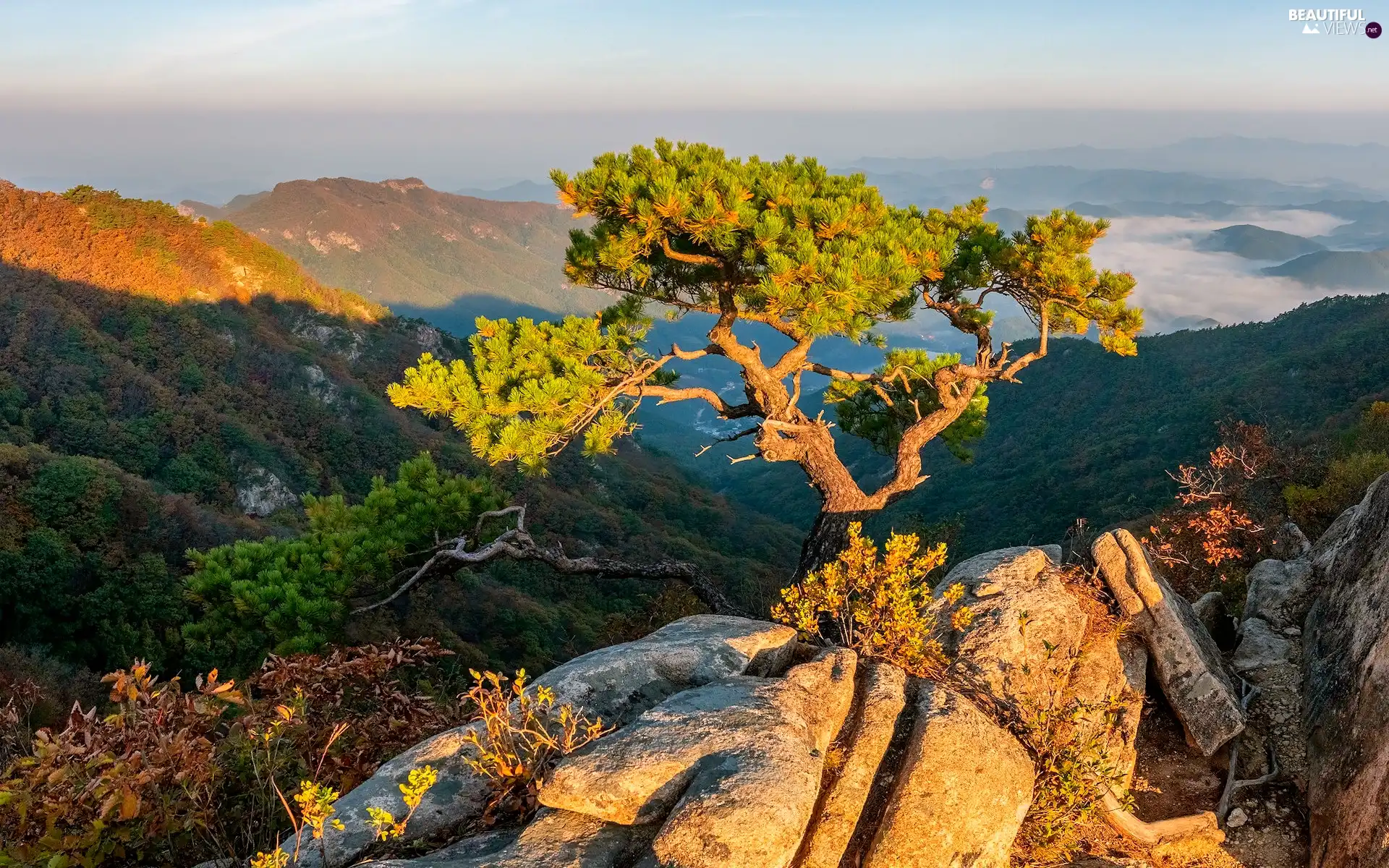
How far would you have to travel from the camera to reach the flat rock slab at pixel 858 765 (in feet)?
11.5

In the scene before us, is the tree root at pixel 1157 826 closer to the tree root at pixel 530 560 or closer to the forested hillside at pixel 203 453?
the tree root at pixel 530 560

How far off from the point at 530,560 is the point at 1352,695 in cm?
799

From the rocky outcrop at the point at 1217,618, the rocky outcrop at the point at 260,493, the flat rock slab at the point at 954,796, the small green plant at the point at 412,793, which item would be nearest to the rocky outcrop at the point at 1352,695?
the rocky outcrop at the point at 1217,618

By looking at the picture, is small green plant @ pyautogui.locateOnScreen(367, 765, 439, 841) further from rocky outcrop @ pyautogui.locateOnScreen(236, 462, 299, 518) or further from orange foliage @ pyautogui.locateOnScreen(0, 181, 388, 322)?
orange foliage @ pyautogui.locateOnScreen(0, 181, 388, 322)

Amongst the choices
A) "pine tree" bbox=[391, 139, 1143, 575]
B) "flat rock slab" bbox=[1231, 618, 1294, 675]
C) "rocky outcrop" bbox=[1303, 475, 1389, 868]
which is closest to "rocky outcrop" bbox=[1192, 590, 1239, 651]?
"flat rock slab" bbox=[1231, 618, 1294, 675]

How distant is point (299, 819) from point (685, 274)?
268 inches

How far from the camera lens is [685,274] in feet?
29.7

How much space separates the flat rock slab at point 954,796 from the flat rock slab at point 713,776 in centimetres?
47

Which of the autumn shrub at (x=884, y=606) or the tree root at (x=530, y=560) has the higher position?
the autumn shrub at (x=884, y=606)

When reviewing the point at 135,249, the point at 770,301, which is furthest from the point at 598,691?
the point at 135,249

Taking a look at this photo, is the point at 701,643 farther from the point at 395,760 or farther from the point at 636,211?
the point at 636,211

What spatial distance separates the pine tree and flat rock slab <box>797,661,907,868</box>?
377cm

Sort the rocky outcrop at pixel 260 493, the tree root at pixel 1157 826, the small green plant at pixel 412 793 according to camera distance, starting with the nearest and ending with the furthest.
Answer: the small green plant at pixel 412 793 < the tree root at pixel 1157 826 < the rocky outcrop at pixel 260 493

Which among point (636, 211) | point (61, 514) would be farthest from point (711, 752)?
point (61, 514)
